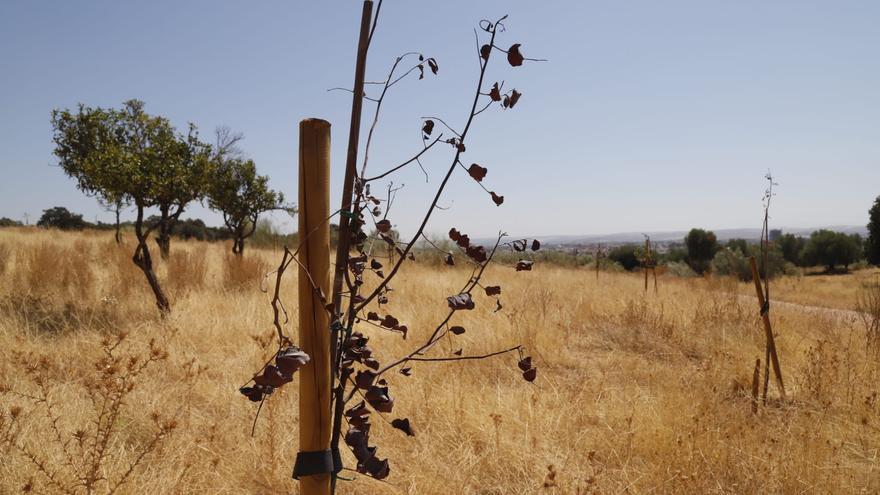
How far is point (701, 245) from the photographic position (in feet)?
116

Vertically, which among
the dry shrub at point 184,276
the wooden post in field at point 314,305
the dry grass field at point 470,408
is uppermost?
the wooden post in field at point 314,305

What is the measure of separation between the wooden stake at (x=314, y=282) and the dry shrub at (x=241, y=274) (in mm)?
6509

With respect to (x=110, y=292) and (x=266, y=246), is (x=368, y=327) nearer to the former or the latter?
(x=110, y=292)

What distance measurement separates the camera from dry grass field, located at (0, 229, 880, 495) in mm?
2311

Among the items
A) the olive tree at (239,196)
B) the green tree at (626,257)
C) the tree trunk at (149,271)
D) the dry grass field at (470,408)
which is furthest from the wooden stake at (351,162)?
the green tree at (626,257)

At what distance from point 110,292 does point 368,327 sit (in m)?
3.81

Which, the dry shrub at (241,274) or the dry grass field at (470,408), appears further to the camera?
the dry shrub at (241,274)

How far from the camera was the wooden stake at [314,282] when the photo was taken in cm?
111

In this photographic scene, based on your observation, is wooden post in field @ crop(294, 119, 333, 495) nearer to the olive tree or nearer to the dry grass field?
the dry grass field

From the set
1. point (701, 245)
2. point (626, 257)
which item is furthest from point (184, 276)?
point (701, 245)

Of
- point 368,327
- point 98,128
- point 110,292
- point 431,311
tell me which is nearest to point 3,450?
point 368,327

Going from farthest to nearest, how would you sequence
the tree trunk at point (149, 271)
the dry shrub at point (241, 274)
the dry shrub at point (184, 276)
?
the dry shrub at point (241, 274) < the dry shrub at point (184, 276) < the tree trunk at point (149, 271)

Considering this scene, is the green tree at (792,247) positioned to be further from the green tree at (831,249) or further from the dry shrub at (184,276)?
the dry shrub at (184,276)

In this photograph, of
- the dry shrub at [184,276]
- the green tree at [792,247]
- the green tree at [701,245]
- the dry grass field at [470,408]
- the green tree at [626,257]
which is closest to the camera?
the dry grass field at [470,408]
